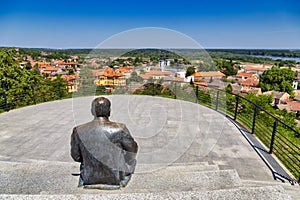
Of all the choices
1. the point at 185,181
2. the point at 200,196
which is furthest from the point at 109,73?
the point at 200,196

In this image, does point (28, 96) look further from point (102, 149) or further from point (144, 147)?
point (102, 149)

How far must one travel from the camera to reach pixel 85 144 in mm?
1769

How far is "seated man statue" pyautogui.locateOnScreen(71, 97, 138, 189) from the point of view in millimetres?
1727

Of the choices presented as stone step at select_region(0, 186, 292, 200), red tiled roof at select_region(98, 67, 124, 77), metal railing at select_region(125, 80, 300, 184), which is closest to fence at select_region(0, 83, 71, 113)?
red tiled roof at select_region(98, 67, 124, 77)

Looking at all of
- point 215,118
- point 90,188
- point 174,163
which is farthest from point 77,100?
point 90,188

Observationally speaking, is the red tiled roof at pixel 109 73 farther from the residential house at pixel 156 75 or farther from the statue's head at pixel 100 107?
the statue's head at pixel 100 107

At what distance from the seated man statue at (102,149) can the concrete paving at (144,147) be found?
22 cm

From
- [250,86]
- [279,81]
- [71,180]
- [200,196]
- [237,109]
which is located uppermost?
[200,196]

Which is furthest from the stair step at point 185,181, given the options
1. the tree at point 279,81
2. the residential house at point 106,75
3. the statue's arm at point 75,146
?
the tree at point 279,81

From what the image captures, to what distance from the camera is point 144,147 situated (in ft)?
12.5

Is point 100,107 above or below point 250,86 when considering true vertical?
above

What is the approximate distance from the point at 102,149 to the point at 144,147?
2146 millimetres

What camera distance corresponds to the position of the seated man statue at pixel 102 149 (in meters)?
1.73

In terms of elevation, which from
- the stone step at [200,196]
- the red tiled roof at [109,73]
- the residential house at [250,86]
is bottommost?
the residential house at [250,86]
